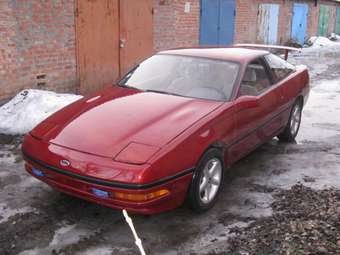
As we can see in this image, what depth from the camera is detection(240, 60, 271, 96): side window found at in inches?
191

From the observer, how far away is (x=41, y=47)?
7.82 metres

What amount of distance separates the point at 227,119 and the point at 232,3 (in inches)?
433

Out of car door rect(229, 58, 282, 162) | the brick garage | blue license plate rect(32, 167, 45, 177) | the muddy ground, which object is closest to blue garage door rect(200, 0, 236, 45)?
the brick garage

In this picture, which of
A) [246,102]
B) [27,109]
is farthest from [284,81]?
[27,109]

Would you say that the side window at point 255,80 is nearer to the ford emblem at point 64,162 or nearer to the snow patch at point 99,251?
the ford emblem at point 64,162

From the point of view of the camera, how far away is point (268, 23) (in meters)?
18.1

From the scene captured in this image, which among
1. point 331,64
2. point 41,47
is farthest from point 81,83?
point 331,64

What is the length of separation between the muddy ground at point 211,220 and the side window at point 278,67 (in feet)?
3.84

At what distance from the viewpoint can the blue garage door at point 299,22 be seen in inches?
826

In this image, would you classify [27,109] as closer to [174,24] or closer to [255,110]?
[255,110]

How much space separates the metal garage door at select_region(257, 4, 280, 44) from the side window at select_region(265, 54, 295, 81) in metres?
11.4

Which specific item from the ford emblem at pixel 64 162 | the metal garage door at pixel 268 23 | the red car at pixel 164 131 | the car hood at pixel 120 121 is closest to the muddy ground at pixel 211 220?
the red car at pixel 164 131

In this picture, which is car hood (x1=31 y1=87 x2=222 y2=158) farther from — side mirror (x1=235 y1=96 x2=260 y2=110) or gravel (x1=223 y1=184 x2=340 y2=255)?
gravel (x1=223 y1=184 x2=340 y2=255)

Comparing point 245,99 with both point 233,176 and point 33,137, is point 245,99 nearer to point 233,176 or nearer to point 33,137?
point 233,176
